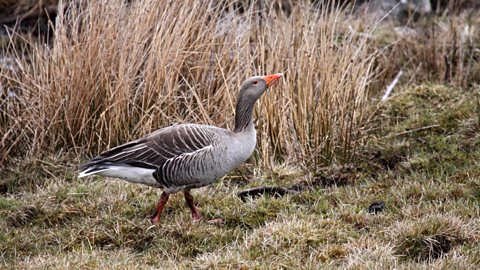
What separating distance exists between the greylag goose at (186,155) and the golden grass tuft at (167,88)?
1.13m

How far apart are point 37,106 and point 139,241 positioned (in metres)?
2.46

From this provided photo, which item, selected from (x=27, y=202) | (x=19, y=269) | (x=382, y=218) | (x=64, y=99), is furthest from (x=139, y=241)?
(x=64, y=99)

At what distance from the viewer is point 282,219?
163 inches

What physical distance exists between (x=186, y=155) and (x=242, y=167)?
1.49m

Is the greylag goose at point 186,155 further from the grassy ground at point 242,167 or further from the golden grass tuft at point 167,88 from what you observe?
the golden grass tuft at point 167,88

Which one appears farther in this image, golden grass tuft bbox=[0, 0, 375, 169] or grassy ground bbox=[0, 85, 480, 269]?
golden grass tuft bbox=[0, 0, 375, 169]

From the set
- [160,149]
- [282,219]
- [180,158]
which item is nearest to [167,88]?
[160,149]

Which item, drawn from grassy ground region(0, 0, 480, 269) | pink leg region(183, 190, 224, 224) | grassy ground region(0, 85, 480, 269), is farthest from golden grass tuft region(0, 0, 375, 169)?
pink leg region(183, 190, 224, 224)

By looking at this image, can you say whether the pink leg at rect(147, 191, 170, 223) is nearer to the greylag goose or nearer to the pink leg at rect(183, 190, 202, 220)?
the greylag goose

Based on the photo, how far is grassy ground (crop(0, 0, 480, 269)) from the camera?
3631 millimetres

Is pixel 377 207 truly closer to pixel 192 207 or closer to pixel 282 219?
pixel 282 219

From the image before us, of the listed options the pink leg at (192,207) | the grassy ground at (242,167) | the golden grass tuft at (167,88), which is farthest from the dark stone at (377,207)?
the pink leg at (192,207)

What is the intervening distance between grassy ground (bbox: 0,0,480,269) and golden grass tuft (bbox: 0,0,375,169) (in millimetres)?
27

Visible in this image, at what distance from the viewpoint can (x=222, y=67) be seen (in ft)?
19.6
